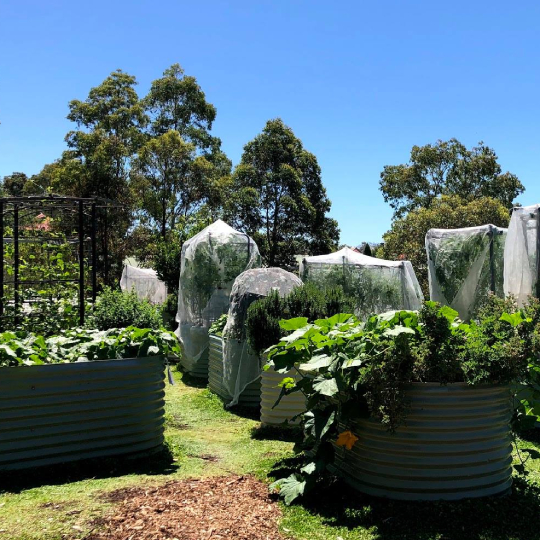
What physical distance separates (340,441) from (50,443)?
7.87ft

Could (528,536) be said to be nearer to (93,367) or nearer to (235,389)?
(93,367)

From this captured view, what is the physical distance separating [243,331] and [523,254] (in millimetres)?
3576

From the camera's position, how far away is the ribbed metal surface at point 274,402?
6496mm

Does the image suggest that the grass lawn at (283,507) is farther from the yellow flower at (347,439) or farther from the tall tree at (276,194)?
the tall tree at (276,194)

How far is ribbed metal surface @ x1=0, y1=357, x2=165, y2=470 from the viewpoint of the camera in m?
4.66

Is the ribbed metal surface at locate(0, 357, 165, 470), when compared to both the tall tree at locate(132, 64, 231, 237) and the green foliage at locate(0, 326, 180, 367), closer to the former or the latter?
the green foliage at locate(0, 326, 180, 367)

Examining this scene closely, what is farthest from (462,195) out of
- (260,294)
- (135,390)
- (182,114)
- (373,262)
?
(135,390)

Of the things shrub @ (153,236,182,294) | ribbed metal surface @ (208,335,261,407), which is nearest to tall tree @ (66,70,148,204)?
shrub @ (153,236,182,294)

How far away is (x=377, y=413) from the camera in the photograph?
12.3 ft

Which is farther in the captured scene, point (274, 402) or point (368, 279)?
point (368, 279)

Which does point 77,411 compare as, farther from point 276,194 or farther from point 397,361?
point 276,194

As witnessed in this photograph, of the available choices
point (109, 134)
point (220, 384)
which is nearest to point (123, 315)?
point (220, 384)

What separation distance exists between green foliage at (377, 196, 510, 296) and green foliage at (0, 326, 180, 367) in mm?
14759

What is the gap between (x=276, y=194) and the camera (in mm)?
22031
